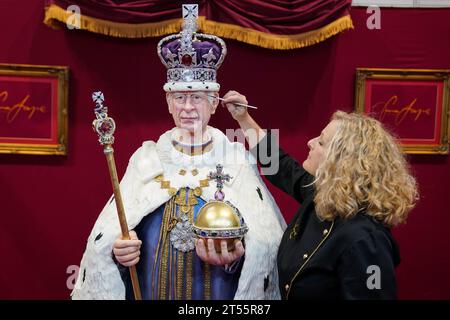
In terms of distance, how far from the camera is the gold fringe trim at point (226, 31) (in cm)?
301

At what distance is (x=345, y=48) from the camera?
10.8 ft

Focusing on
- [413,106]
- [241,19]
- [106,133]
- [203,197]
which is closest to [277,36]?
[241,19]

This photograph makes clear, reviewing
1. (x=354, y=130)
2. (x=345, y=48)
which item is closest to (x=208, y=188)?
(x=354, y=130)

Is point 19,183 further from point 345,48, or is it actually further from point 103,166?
point 345,48

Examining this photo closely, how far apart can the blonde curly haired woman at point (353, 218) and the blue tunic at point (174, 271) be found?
0.88ft

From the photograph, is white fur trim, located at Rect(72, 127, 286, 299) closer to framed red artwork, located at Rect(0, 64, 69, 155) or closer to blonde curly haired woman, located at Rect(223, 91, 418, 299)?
blonde curly haired woman, located at Rect(223, 91, 418, 299)

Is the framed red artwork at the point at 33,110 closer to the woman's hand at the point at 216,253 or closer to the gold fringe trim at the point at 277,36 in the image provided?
the gold fringe trim at the point at 277,36

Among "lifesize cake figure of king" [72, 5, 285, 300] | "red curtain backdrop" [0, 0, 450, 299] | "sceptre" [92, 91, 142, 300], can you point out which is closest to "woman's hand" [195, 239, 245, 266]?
"lifesize cake figure of king" [72, 5, 285, 300]

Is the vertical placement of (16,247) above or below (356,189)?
below

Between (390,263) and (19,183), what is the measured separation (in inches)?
87.7

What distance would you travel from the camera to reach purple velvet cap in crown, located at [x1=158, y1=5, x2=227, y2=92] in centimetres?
228

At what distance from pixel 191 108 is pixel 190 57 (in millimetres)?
200

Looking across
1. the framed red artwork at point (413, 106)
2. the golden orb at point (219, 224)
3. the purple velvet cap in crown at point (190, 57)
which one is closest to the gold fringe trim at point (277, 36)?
the framed red artwork at point (413, 106)

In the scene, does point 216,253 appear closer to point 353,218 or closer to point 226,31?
point 353,218
